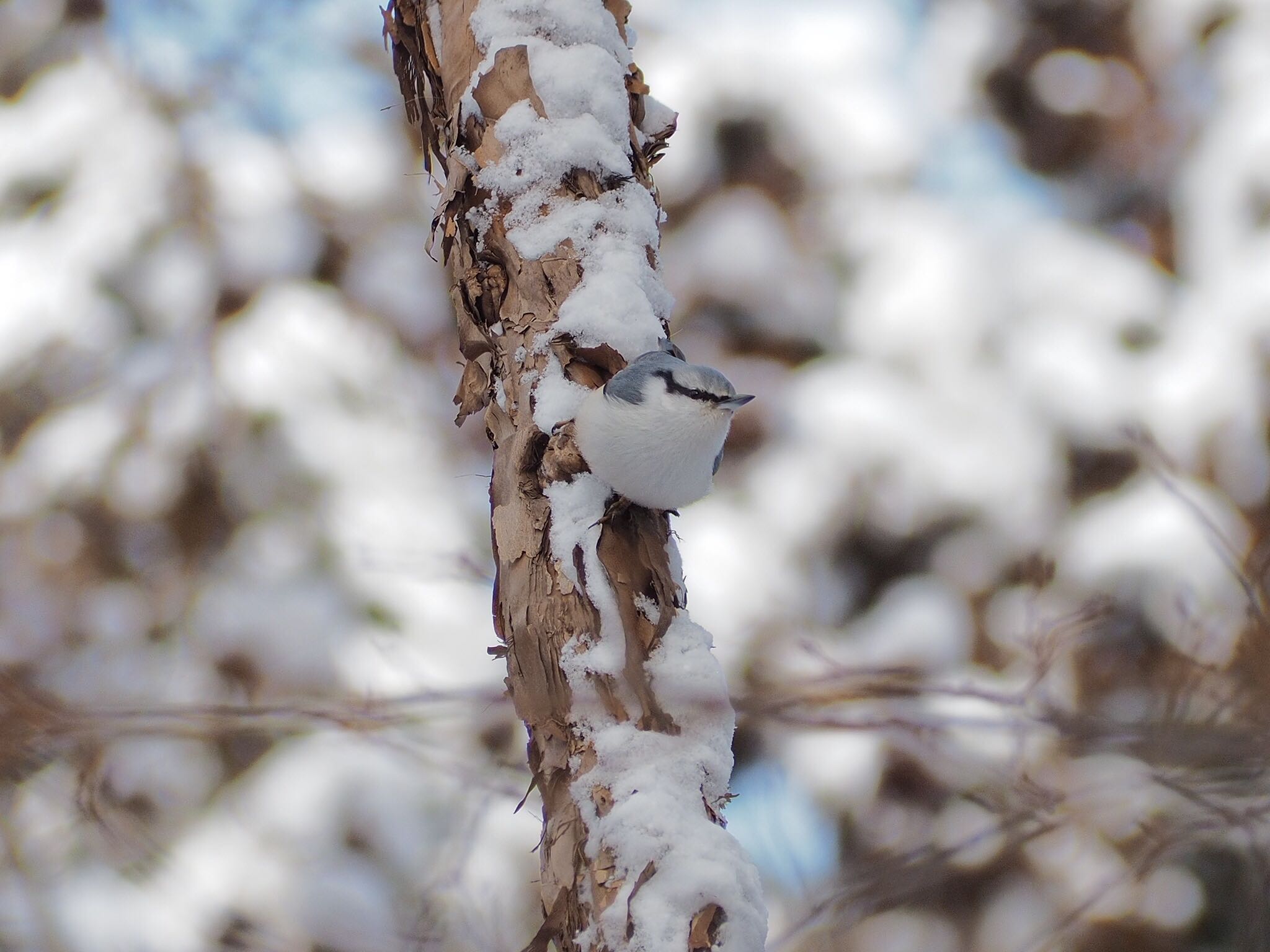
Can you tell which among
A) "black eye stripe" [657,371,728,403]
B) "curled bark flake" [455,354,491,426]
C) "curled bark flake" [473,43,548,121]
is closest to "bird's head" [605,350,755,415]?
"black eye stripe" [657,371,728,403]

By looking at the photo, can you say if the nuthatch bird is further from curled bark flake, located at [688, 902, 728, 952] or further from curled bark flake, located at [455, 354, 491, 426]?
curled bark flake, located at [688, 902, 728, 952]

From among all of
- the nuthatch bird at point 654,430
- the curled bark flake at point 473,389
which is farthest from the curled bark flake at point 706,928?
the curled bark flake at point 473,389

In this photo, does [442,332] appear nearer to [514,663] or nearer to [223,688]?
[223,688]

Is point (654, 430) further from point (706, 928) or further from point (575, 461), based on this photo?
point (706, 928)

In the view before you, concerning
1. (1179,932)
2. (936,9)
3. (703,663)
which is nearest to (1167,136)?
(936,9)

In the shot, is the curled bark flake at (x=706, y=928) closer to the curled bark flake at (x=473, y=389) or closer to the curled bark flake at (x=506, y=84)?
the curled bark flake at (x=473, y=389)

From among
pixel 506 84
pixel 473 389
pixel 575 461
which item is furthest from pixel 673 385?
pixel 506 84
